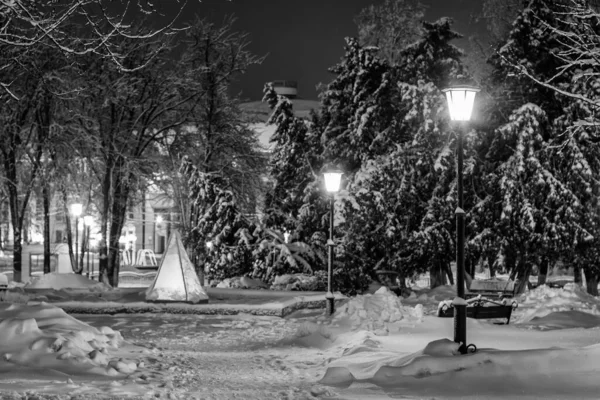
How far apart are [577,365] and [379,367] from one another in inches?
105

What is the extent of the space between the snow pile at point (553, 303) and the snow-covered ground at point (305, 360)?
1618 millimetres

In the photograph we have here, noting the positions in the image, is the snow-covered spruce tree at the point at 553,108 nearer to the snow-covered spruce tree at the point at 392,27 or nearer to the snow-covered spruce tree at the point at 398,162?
the snow-covered spruce tree at the point at 398,162

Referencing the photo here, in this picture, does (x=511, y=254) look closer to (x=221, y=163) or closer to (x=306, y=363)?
(x=221, y=163)

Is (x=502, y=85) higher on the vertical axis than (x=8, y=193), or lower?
higher

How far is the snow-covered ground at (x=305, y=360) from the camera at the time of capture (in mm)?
10195

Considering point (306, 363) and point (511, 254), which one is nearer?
point (306, 363)

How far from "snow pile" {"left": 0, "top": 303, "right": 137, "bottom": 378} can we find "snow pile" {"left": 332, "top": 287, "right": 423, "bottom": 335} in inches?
233

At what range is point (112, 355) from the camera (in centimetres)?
1338

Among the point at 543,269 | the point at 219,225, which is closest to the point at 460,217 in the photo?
the point at 543,269

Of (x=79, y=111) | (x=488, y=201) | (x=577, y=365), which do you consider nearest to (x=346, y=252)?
(x=488, y=201)

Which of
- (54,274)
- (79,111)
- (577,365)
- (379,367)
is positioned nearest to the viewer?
(577,365)

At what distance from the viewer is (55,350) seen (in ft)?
A: 40.0

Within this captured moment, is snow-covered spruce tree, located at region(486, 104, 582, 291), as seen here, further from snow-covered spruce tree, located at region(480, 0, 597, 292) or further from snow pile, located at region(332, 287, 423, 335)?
snow pile, located at region(332, 287, 423, 335)

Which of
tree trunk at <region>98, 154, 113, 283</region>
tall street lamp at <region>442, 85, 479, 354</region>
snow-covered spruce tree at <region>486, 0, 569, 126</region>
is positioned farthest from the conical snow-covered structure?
snow-covered spruce tree at <region>486, 0, 569, 126</region>
